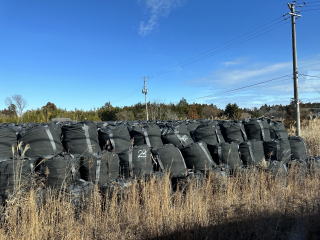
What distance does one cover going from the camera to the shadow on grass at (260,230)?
170 inches

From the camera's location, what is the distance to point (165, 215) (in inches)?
181

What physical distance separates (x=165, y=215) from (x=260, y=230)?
1.23 metres

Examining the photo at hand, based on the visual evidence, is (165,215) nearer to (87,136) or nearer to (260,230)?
(260,230)

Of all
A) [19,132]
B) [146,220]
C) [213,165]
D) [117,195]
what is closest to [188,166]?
[213,165]

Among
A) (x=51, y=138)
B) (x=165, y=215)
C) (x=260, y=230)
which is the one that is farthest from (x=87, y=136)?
(x=260, y=230)

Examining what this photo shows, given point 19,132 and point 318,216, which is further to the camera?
point 19,132

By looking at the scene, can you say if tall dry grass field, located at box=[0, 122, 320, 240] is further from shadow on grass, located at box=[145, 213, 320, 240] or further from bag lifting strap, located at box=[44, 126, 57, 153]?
bag lifting strap, located at box=[44, 126, 57, 153]

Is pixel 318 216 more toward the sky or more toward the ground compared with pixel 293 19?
more toward the ground

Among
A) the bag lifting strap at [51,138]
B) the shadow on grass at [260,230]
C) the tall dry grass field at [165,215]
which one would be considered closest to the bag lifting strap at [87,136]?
the bag lifting strap at [51,138]

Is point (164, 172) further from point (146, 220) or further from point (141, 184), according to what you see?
point (146, 220)

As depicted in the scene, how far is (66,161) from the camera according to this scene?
5.41 metres

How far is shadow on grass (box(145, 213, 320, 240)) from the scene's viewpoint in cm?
432

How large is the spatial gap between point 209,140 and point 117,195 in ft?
10.8

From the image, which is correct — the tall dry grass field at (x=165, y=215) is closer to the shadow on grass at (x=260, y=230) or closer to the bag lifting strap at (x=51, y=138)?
the shadow on grass at (x=260, y=230)
